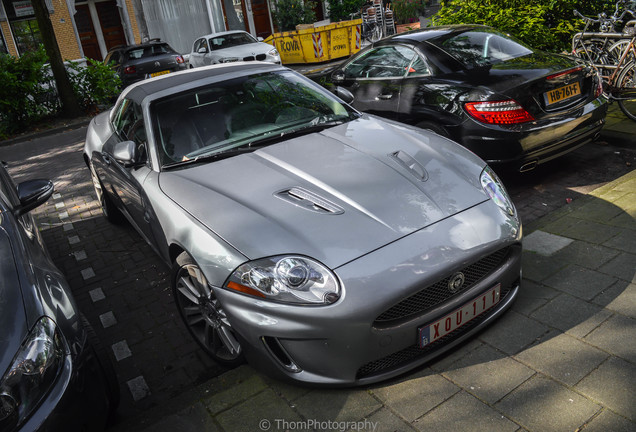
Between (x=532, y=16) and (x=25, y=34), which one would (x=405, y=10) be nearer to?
(x=25, y=34)

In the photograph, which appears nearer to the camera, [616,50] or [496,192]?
[496,192]

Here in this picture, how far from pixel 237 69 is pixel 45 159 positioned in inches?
264

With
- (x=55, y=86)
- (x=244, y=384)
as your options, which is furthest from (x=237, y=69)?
(x=55, y=86)

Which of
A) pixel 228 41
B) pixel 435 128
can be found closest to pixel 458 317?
pixel 435 128

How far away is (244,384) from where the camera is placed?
2877mm

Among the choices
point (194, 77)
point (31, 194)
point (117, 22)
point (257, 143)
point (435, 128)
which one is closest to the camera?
point (31, 194)

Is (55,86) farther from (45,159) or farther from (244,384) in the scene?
(244,384)

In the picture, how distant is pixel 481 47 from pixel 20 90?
35.2ft

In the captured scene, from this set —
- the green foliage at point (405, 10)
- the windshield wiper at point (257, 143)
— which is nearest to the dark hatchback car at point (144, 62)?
the windshield wiper at point (257, 143)

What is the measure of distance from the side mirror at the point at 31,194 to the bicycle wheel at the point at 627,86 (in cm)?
620

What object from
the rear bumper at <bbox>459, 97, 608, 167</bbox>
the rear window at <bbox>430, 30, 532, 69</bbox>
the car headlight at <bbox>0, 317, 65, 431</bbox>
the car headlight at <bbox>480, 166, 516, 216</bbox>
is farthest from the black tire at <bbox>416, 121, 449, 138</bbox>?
the car headlight at <bbox>0, 317, 65, 431</bbox>

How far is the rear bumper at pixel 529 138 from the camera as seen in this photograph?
4582 millimetres

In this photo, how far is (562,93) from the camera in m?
4.83

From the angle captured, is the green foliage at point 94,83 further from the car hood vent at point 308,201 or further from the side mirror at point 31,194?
the car hood vent at point 308,201
